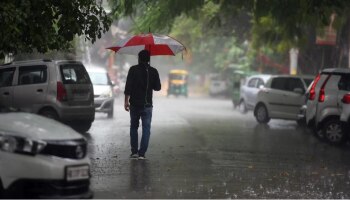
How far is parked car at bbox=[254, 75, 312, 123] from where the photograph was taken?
19.3 metres

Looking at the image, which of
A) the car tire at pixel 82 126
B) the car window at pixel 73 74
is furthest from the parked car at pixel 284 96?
the car window at pixel 73 74

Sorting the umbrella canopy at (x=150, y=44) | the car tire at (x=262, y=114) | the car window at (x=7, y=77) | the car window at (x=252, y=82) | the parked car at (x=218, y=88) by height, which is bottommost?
the parked car at (x=218, y=88)

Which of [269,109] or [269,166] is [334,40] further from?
[269,166]

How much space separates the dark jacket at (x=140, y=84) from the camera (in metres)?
10.7

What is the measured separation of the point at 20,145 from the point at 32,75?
792cm

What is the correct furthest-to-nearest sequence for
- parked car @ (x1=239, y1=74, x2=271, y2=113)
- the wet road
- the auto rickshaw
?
the auto rickshaw
parked car @ (x1=239, y1=74, x2=271, y2=113)
the wet road

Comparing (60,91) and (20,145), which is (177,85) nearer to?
(60,91)

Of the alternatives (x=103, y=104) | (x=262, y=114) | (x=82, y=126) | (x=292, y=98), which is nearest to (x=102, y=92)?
(x=103, y=104)

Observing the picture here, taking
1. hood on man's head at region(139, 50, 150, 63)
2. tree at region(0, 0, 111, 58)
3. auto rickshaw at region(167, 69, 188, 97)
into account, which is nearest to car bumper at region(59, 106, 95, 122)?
tree at region(0, 0, 111, 58)

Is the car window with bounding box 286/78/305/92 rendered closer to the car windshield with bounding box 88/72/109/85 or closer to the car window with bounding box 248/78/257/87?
the car window with bounding box 248/78/257/87

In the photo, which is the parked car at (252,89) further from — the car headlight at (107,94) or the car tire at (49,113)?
the car tire at (49,113)

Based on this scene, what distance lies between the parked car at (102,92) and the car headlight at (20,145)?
1399cm

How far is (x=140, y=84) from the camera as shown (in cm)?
1071

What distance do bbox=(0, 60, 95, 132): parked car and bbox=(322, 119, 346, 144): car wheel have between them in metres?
6.14
